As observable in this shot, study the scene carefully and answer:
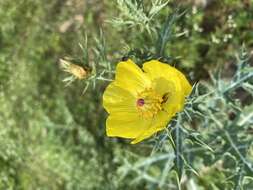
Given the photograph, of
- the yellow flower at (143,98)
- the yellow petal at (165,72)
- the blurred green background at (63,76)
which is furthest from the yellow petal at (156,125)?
the blurred green background at (63,76)

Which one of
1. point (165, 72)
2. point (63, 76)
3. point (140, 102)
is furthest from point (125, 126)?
point (63, 76)

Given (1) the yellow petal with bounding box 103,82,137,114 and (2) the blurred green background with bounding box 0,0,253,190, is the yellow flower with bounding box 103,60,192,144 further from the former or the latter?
(2) the blurred green background with bounding box 0,0,253,190

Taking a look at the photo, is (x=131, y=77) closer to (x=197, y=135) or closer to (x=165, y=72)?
(x=165, y=72)

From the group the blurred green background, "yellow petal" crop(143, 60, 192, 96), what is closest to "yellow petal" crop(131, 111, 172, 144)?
"yellow petal" crop(143, 60, 192, 96)

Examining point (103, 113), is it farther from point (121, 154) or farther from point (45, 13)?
point (45, 13)

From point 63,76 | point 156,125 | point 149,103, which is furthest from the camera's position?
point 63,76

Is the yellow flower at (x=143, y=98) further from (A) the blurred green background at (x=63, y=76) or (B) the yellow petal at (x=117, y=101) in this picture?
(A) the blurred green background at (x=63, y=76)

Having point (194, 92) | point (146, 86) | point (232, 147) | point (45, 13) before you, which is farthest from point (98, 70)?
point (45, 13)
